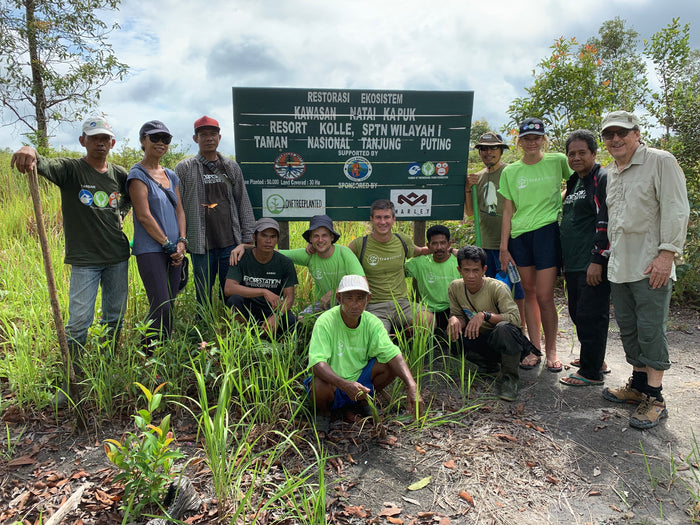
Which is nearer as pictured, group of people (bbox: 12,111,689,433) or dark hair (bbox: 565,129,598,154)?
group of people (bbox: 12,111,689,433)

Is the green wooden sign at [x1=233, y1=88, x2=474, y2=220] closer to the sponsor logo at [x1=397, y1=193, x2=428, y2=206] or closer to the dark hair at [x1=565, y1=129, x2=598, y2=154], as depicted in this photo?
the sponsor logo at [x1=397, y1=193, x2=428, y2=206]

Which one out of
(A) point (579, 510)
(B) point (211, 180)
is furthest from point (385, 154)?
Answer: (A) point (579, 510)

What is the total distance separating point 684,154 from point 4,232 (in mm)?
9208

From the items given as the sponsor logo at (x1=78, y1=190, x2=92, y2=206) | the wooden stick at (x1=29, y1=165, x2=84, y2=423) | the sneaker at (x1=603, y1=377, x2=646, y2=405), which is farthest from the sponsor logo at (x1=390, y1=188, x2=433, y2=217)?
the wooden stick at (x1=29, y1=165, x2=84, y2=423)

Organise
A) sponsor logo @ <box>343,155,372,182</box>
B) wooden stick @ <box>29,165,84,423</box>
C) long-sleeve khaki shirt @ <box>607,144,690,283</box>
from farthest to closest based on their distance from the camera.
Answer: sponsor logo @ <box>343,155,372,182</box> < long-sleeve khaki shirt @ <box>607,144,690,283</box> < wooden stick @ <box>29,165,84,423</box>

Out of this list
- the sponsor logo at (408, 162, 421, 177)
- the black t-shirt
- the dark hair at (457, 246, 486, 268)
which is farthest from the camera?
the sponsor logo at (408, 162, 421, 177)

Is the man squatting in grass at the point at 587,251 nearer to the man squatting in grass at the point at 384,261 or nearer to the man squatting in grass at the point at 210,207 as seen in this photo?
the man squatting in grass at the point at 384,261

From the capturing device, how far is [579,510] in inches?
104

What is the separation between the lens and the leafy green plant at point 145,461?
2291mm

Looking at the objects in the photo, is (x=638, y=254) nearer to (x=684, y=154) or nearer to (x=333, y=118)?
(x=333, y=118)

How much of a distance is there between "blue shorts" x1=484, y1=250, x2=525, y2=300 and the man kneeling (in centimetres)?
56

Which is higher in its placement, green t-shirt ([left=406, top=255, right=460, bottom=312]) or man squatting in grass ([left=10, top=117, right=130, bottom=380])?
man squatting in grass ([left=10, top=117, right=130, bottom=380])

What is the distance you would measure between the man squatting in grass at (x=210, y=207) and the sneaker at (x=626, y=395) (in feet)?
10.8

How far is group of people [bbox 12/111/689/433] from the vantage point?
3291mm
